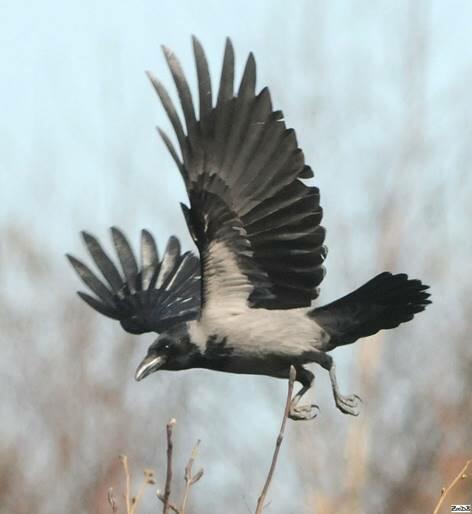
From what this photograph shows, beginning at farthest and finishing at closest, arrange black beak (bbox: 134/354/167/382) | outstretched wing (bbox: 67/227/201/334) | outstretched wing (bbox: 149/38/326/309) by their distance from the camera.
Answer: outstretched wing (bbox: 67/227/201/334) → black beak (bbox: 134/354/167/382) → outstretched wing (bbox: 149/38/326/309)

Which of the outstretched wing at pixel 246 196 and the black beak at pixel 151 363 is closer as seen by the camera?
the outstretched wing at pixel 246 196

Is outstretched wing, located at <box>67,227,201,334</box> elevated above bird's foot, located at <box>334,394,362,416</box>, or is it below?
above

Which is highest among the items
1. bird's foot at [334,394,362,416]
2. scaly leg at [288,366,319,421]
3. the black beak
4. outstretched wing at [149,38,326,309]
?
outstretched wing at [149,38,326,309]

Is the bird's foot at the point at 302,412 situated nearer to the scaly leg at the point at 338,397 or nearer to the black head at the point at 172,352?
the scaly leg at the point at 338,397

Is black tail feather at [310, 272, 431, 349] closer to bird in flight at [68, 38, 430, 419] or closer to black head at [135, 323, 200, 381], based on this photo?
bird in flight at [68, 38, 430, 419]

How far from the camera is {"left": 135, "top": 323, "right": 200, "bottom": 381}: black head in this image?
605cm

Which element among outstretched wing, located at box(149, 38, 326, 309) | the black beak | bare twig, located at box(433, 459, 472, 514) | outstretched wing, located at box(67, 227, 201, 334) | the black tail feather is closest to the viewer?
bare twig, located at box(433, 459, 472, 514)

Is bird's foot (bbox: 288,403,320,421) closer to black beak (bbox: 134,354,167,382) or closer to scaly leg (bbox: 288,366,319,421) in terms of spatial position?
scaly leg (bbox: 288,366,319,421)

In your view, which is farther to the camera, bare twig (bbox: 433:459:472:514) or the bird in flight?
the bird in flight

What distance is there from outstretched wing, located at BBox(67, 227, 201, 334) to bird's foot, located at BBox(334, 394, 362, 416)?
3.22 ft

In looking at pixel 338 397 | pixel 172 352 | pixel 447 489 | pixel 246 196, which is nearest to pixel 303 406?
pixel 338 397

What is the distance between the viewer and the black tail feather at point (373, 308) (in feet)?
20.3

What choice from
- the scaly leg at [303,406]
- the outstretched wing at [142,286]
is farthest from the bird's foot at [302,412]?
the outstretched wing at [142,286]

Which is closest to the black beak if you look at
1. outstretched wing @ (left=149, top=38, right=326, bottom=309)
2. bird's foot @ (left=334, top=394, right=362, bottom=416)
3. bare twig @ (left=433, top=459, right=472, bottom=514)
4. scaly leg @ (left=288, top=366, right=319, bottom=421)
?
outstretched wing @ (left=149, top=38, right=326, bottom=309)
